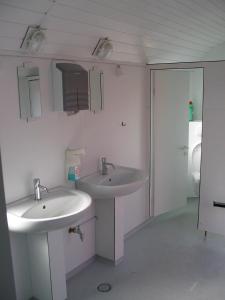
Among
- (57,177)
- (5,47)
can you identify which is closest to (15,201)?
(57,177)

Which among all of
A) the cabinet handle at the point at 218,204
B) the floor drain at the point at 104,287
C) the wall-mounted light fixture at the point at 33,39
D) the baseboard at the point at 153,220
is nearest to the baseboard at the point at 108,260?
the floor drain at the point at 104,287

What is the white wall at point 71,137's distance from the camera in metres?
2.15

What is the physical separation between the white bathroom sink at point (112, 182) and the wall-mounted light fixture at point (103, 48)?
3.29 feet

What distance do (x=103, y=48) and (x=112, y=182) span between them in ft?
3.69

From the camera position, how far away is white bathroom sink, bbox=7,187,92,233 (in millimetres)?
1907

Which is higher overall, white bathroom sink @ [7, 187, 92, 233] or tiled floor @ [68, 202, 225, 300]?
white bathroom sink @ [7, 187, 92, 233]

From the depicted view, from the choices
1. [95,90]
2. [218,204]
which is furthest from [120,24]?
[218,204]

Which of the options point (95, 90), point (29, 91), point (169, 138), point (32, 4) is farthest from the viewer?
point (169, 138)

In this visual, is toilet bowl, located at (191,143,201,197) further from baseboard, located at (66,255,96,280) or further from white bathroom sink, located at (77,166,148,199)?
baseboard, located at (66,255,96,280)

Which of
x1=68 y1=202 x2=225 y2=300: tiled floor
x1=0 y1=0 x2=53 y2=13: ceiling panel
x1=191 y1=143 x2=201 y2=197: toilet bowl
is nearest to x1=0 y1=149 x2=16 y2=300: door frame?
x1=0 y1=0 x2=53 y2=13: ceiling panel

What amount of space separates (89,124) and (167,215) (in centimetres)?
186

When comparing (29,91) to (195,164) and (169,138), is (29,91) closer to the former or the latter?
(169,138)

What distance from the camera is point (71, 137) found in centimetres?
262

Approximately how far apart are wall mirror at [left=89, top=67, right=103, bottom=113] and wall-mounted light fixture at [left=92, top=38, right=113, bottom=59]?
0.50ft
